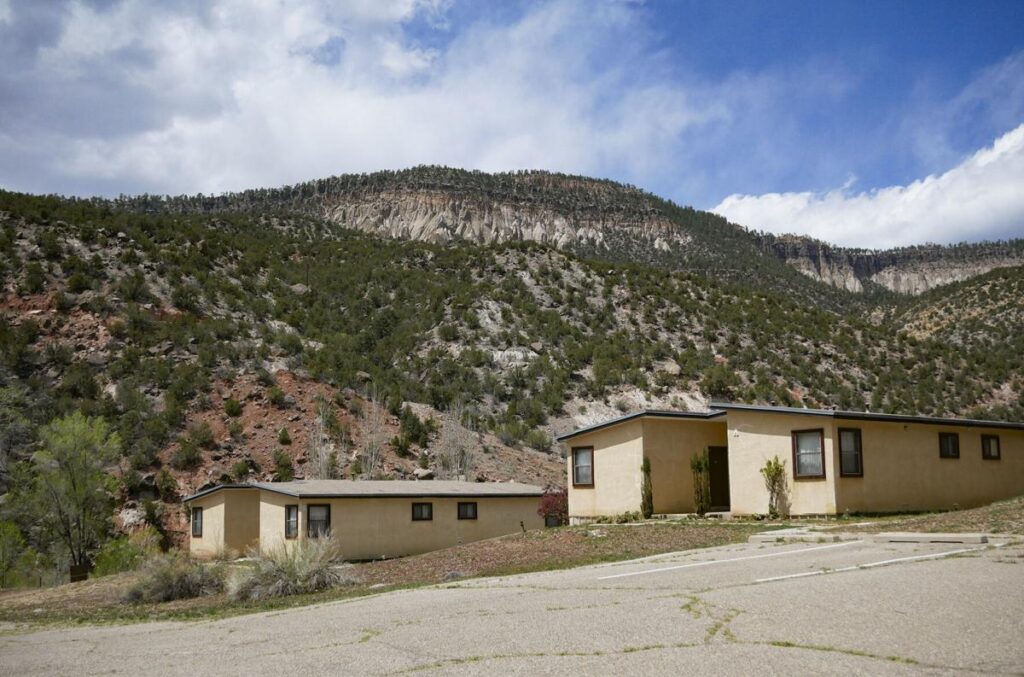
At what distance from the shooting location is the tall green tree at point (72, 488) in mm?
34156

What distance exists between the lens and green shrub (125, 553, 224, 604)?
23312 millimetres

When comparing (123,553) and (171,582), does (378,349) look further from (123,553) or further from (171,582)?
(171,582)

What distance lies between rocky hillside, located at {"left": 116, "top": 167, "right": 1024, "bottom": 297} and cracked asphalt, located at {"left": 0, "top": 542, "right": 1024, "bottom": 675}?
84.1m

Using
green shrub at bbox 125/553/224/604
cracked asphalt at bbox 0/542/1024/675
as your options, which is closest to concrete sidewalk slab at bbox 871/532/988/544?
cracked asphalt at bbox 0/542/1024/675

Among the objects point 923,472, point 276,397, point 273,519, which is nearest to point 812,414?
point 923,472

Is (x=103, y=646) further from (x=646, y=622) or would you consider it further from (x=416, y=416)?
(x=416, y=416)

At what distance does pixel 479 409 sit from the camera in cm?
5484

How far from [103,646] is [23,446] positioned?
32.5m

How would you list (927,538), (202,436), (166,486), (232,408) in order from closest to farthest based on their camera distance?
1. (927,538)
2. (166,486)
3. (202,436)
4. (232,408)

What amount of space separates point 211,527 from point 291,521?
647cm

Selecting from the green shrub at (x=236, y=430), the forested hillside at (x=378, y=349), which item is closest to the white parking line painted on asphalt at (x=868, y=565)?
the forested hillside at (x=378, y=349)

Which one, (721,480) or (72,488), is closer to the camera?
(721,480)

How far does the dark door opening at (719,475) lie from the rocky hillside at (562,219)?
6928 cm

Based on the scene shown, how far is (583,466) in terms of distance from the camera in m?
29.5
